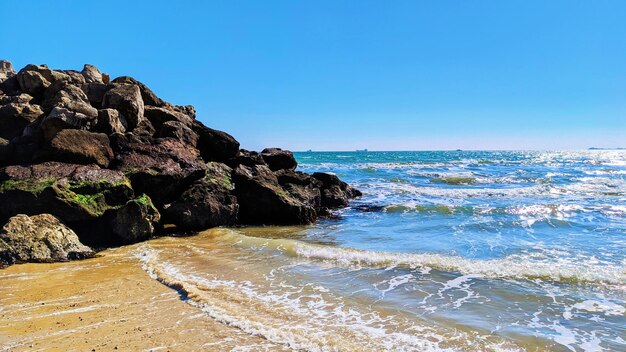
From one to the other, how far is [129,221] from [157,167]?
8.70 ft

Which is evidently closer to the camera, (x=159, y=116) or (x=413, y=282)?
(x=413, y=282)

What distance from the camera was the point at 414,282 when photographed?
8.28 metres

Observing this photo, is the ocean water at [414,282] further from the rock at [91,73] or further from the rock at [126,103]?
the rock at [91,73]

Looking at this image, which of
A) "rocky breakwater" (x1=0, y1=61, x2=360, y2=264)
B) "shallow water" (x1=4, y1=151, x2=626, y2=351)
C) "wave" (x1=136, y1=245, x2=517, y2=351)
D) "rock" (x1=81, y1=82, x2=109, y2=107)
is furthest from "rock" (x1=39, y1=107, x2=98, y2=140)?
"wave" (x1=136, y1=245, x2=517, y2=351)

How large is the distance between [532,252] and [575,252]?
3.69 ft

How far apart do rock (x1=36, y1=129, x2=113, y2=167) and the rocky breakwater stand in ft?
0.09

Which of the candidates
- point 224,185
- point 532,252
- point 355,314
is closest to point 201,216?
point 224,185

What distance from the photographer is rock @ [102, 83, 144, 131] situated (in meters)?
15.0

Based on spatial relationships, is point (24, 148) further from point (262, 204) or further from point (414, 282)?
point (414, 282)

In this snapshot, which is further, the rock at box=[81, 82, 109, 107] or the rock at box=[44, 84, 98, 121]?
the rock at box=[81, 82, 109, 107]

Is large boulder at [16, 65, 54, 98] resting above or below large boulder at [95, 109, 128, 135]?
above

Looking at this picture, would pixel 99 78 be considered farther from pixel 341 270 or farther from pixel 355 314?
pixel 355 314

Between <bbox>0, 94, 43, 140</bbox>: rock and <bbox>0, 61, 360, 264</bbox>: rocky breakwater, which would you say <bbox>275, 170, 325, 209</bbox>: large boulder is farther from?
<bbox>0, 94, 43, 140</bbox>: rock

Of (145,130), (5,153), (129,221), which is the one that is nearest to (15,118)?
(5,153)
